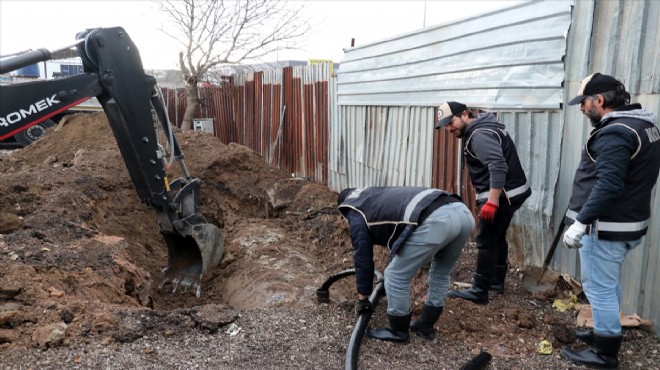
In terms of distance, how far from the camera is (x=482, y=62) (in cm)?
590

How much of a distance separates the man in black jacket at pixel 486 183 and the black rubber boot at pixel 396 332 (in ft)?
3.47

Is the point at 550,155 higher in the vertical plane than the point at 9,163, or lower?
higher

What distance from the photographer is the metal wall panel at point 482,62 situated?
5.00m

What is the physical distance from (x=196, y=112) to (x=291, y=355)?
14.9m

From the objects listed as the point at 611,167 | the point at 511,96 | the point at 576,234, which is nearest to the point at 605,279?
the point at 576,234

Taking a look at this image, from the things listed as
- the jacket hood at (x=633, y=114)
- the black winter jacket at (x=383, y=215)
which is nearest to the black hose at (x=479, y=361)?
the black winter jacket at (x=383, y=215)

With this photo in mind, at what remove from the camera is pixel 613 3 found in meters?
4.40

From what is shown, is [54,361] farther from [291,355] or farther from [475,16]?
[475,16]

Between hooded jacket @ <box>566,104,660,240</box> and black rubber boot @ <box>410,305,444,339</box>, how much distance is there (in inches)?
48.6

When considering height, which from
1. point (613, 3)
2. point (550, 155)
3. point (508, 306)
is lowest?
point (508, 306)

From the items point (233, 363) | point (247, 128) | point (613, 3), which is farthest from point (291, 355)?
point (247, 128)

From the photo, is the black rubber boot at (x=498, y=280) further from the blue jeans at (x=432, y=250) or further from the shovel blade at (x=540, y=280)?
the blue jeans at (x=432, y=250)

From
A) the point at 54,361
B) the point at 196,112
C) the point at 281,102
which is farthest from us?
the point at 196,112

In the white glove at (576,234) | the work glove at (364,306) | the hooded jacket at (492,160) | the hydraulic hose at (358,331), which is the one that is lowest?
the hydraulic hose at (358,331)
